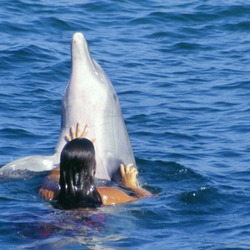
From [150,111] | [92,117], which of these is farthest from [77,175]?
[150,111]

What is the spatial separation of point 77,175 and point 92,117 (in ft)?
6.42

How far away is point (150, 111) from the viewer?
51.5 feet

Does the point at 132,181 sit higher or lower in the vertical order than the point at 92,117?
lower

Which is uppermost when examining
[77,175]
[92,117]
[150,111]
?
[92,117]

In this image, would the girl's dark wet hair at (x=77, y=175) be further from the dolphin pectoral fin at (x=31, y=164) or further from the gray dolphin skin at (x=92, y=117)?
the gray dolphin skin at (x=92, y=117)

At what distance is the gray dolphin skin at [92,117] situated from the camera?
12117 mm

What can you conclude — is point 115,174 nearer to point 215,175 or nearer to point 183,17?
point 215,175

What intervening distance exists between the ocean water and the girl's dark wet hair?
0.18 metres

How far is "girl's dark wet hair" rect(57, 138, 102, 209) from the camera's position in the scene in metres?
10.4

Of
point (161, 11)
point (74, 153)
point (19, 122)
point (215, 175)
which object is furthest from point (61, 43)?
point (74, 153)

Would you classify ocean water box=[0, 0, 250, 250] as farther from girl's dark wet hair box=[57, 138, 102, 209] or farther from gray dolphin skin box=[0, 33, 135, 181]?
gray dolphin skin box=[0, 33, 135, 181]

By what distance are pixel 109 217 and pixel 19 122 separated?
4.73 m

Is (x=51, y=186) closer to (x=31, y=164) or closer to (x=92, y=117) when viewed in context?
(x=31, y=164)

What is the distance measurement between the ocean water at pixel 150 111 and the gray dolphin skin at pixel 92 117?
12.9 inches
